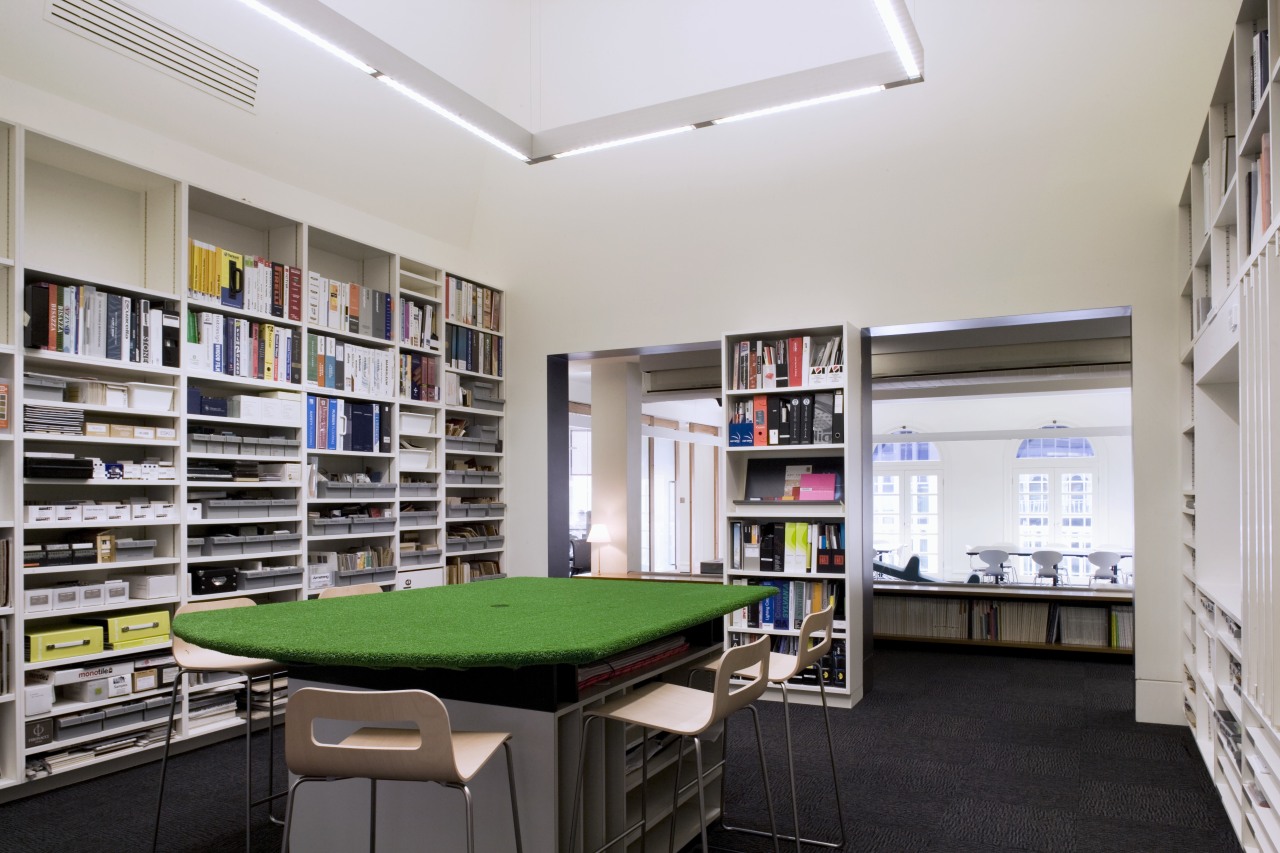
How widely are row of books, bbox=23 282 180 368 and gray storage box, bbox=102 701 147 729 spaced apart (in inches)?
64.9

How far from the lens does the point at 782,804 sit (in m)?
3.77

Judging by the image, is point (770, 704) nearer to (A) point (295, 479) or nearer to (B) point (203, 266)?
(A) point (295, 479)

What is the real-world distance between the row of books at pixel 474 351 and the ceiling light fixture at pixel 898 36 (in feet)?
12.2

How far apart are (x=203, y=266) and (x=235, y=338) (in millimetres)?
407

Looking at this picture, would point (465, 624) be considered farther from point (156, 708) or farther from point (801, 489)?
point (801, 489)

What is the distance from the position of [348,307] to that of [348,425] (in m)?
0.74

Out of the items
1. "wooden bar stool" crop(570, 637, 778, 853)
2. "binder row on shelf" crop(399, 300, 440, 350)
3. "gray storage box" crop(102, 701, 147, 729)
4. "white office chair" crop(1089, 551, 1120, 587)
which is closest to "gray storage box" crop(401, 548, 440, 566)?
"binder row on shelf" crop(399, 300, 440, 350)

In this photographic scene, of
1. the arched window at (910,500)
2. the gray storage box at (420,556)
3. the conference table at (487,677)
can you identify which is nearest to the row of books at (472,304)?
the gray storage box at (420,556)

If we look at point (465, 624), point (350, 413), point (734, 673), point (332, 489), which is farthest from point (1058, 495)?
point (465, 624)

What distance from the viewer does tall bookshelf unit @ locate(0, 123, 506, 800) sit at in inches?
156

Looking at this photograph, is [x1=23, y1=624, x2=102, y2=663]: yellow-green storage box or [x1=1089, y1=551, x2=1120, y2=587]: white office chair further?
[x1=1089, y1=551, x2=1120, y2=587]: white office chair

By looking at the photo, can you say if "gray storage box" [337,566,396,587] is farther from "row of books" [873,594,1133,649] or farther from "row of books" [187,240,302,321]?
"row of books" [873,594,1133,649]

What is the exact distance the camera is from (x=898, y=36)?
12.2 feet

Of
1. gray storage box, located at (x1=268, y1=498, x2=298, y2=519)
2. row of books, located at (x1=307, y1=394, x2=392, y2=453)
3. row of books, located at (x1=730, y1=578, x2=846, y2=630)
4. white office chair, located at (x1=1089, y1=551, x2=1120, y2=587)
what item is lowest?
white office chair, located at (x1=1089, y1=551, x2=1120, y2=587)
